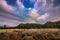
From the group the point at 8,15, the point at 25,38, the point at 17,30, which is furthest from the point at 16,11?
the point at 25,38

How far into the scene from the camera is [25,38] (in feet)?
11.3

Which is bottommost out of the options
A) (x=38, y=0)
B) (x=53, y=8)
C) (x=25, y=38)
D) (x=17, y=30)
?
(x=25, y=38)

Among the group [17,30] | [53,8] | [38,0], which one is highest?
[38,0]

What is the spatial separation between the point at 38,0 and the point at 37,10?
10.7 inches

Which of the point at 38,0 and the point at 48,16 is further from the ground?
the point at 38,0

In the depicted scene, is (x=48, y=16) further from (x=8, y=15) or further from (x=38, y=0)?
(x=8, y=15)

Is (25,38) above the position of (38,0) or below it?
below

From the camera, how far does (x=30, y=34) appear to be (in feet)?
11.5

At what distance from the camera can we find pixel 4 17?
3.58 metres

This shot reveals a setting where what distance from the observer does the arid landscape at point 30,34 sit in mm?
3457

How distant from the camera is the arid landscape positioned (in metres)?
3.46

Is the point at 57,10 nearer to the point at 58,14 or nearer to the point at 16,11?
the point at 58,14

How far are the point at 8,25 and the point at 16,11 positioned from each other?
1.39ft

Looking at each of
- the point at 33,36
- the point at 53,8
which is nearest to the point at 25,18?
the point at 33,36
